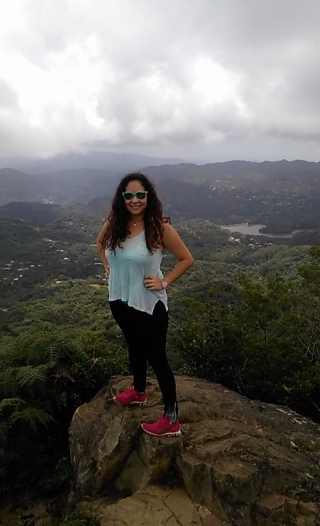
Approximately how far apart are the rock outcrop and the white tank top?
4.01 feet

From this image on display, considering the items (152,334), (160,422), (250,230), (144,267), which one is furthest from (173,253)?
(250,230)

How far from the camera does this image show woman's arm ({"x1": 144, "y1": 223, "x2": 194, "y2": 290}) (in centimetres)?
294

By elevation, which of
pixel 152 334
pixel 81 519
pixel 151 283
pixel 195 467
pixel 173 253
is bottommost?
pixel 81 519

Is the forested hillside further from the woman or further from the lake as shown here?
the lake

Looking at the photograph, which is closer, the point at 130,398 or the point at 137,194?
the point at 137,194

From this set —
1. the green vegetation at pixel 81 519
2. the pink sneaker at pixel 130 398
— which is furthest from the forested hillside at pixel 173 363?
the green vegetation at pixel 81 519

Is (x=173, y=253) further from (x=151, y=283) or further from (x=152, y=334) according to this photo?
(x=152, y=334)

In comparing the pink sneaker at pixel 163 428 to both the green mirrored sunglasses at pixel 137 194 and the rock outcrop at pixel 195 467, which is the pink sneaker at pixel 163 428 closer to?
the rock outcrop at pixel 195 467

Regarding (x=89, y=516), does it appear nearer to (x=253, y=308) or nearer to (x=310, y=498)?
(x=310, y=498)

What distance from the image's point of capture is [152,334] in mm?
3082

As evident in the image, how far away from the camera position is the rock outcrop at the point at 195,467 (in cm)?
267

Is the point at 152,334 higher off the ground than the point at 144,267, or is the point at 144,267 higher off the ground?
the point at 144,267

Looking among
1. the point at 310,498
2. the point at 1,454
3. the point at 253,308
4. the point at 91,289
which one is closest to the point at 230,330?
the point at 253,308

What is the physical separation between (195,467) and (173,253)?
1.72 metres
